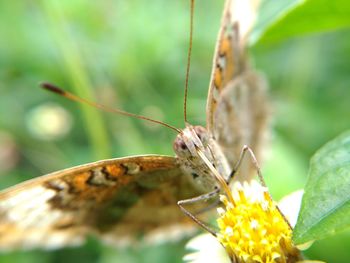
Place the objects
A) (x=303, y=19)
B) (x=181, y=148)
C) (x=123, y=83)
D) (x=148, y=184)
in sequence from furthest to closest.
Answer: (x=123, y=83) < (x=148, y=184) < (x=303, y=19) < (x=181, y=148)

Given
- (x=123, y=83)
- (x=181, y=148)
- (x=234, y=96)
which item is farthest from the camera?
(x=123, y=83)

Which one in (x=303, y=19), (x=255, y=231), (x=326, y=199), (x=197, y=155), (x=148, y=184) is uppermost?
(x=303, y=19)

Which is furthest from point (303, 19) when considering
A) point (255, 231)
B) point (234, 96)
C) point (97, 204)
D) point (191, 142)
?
point (97, 204)

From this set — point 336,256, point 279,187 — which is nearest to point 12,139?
point 279,187

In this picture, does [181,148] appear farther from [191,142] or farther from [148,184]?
[148,184]

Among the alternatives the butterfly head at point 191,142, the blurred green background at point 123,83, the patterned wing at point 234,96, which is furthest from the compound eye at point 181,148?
the blurred green background at point 123,83

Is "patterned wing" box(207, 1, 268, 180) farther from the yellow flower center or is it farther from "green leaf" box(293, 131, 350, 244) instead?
"green leaf" box(293, 131, 350, 244)

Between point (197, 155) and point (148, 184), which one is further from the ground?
point (148, 184)
